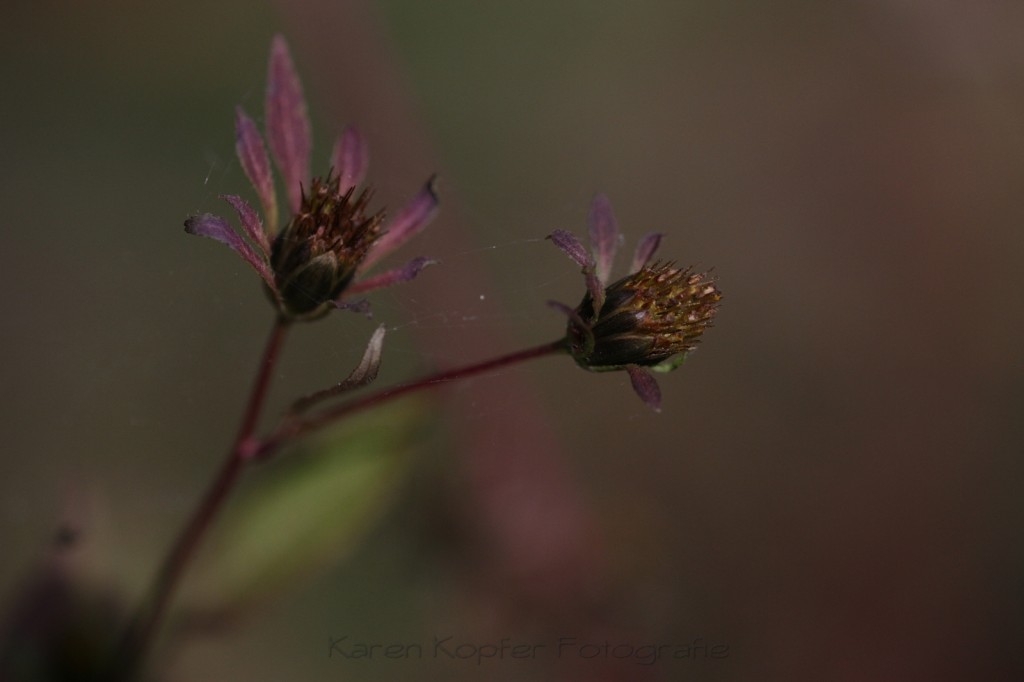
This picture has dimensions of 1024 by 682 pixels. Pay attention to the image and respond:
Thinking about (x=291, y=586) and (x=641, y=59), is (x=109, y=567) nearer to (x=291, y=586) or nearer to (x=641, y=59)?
(x=291, y=586)

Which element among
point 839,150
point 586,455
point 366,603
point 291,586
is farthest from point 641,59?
point 291,586

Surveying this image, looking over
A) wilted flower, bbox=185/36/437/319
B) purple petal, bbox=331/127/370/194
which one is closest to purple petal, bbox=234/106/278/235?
wilted flower, bbox=185/36/437/319

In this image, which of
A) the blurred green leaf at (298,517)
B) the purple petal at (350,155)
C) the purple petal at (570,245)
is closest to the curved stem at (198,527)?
the blurred green leaf at (298,517)

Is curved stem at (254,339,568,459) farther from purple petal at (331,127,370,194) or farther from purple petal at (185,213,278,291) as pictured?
purple petal at (331,127,370,194)

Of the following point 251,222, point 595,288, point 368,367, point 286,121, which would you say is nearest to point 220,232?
point 251,222

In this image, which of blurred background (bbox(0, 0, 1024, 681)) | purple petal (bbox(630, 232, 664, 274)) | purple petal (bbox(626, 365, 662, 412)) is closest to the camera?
purple petal (bbox(626, 365, 662, 412))

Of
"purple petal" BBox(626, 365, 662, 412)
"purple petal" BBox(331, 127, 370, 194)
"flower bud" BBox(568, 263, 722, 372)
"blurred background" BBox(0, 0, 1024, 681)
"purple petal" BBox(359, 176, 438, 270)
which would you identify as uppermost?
"purple petal" BBox(331, 127, 370, 194)

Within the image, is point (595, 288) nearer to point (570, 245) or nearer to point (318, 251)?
point (570, 245)
